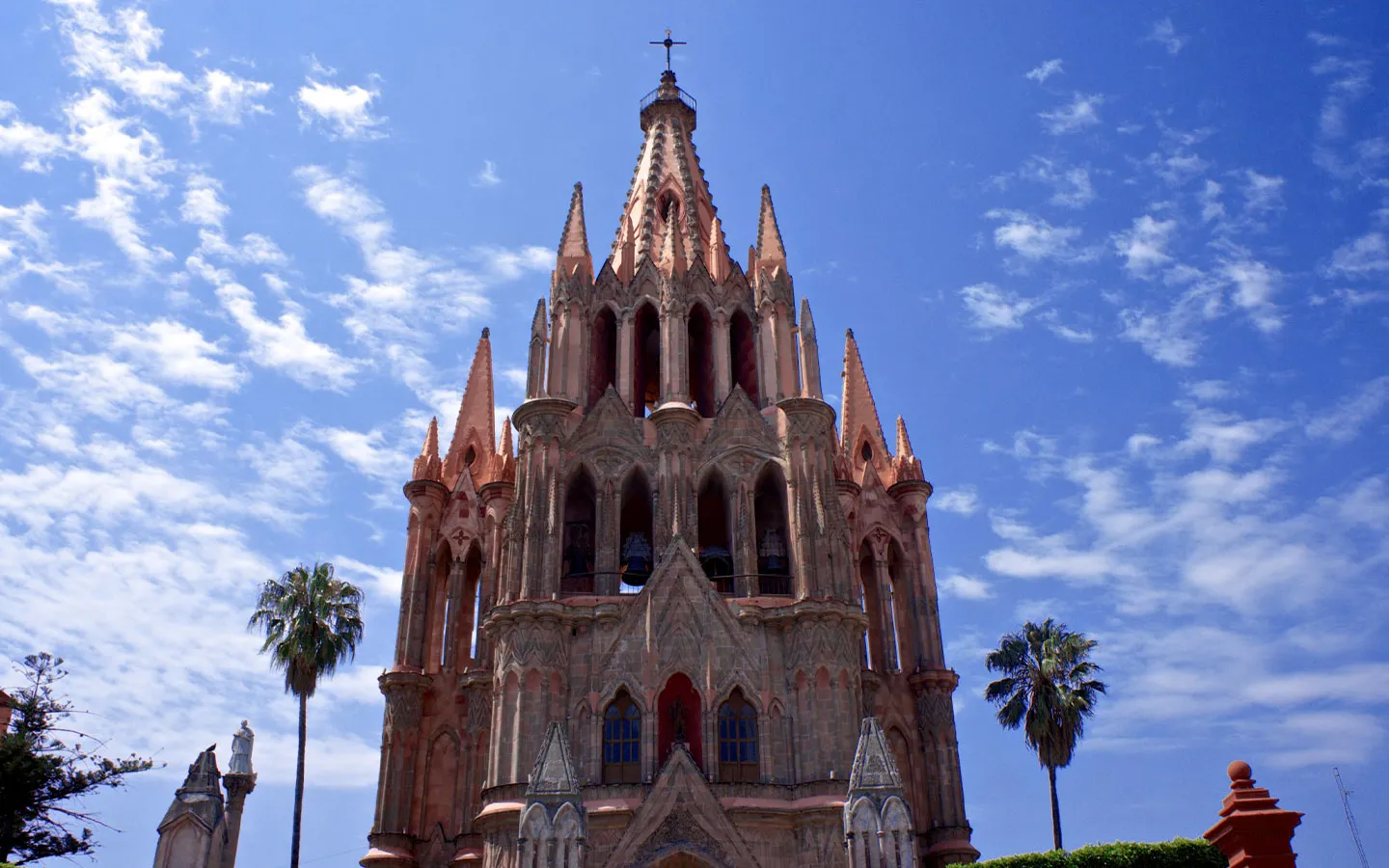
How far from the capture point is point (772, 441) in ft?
115

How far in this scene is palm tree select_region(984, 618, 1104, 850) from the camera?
37.2 metres

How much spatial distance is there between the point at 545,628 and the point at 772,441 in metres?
8.95

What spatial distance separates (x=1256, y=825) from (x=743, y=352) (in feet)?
84.1

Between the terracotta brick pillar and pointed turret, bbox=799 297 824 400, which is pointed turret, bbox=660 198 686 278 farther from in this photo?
the terracotta brick pillar

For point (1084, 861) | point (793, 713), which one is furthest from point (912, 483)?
point (1084, 861)

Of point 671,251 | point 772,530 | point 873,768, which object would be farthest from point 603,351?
point 873,768

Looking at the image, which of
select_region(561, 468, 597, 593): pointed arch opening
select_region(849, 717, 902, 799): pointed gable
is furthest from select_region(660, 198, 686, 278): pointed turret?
select_region(849, 717, 902, 799): pointed gable

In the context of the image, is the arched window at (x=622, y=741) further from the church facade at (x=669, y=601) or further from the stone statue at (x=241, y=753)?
the stone statue at (x=241, y=753)

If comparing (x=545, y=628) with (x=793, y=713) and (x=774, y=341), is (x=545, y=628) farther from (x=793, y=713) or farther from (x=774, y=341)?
(x=774, y=341)

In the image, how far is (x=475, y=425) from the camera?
4197 centimetres

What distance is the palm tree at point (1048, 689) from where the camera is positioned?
122 ft

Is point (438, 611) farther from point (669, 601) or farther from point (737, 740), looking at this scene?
point (737, 740)

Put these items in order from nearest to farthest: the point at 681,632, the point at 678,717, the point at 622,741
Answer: the point at 622,741 → the point at 678,717 → the point at 681,632

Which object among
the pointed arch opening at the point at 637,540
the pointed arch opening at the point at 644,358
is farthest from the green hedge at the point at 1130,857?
the pointed arch opening at the point at 644,358
